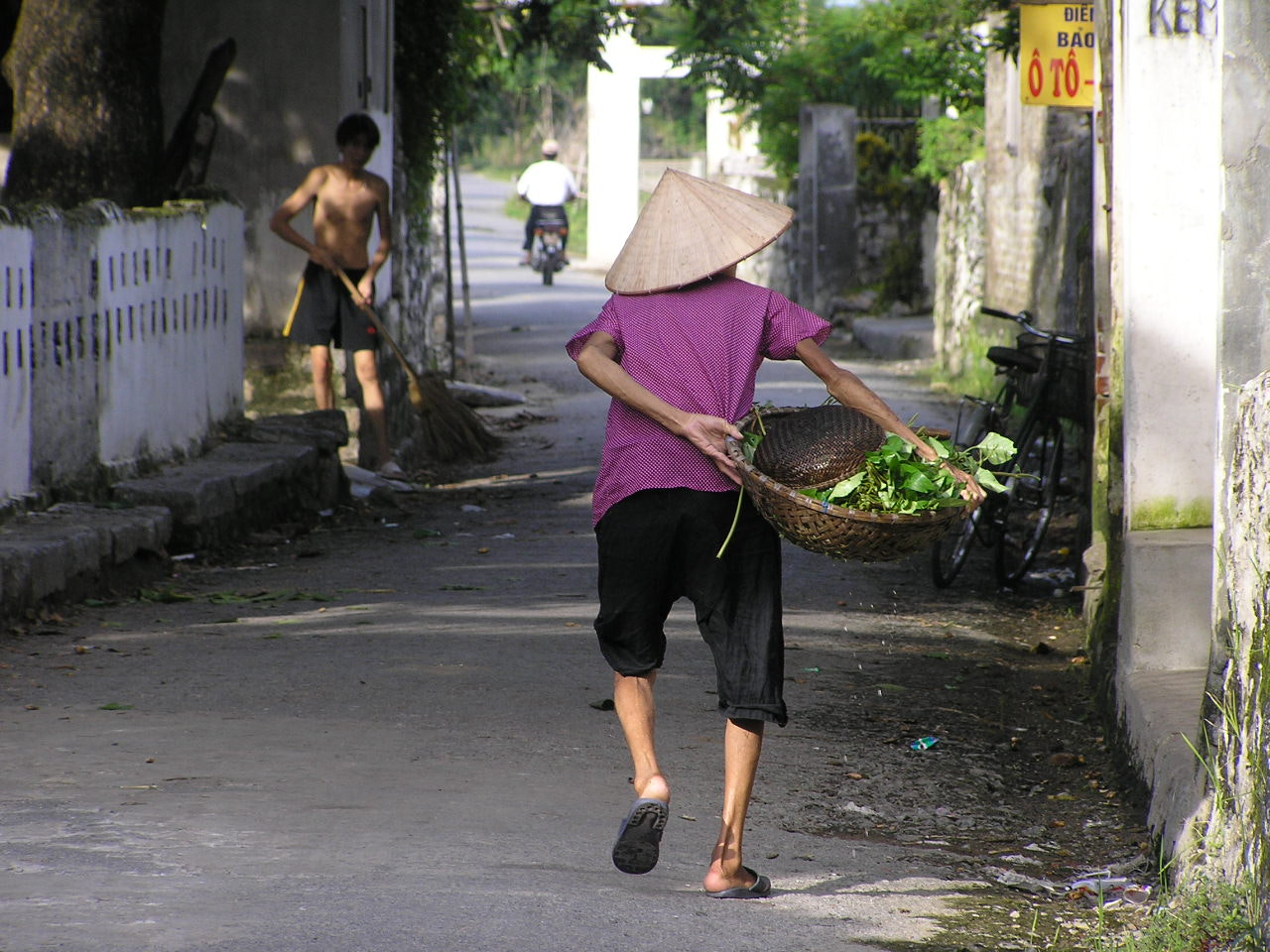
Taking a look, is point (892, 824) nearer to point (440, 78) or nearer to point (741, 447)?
point (741, 447)

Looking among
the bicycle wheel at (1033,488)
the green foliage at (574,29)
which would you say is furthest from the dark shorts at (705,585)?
the green foliage at (574,29)

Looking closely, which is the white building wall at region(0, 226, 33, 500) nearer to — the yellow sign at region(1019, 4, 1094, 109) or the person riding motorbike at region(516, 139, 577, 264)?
the yellow sign at region(1019, 4, 1094, 109)

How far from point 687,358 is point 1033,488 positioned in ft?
15.6

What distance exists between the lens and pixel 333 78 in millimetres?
11648

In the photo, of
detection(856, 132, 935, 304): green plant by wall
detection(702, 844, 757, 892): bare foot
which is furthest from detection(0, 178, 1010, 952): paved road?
detection(856, 132, 935, 304): green plant by wall

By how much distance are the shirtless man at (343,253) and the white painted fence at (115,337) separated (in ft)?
1.45

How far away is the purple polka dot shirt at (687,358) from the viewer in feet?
13.8

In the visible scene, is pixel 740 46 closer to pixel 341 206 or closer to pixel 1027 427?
pixel 341 206

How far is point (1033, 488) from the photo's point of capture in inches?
339

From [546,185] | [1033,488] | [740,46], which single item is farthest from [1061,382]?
[546,185]

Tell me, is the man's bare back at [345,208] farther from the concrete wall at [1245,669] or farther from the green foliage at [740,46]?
the green foliage at [740,46]

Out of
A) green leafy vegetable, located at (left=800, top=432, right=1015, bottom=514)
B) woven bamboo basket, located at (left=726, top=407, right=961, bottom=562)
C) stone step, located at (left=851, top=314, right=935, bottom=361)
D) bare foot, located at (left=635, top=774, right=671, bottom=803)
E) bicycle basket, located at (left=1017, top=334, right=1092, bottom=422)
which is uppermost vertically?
stone step, located at (left=851, top=314, right=935, bottom=361)

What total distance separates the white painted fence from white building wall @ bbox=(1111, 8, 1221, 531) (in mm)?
4370

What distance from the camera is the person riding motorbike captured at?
27219 mm
